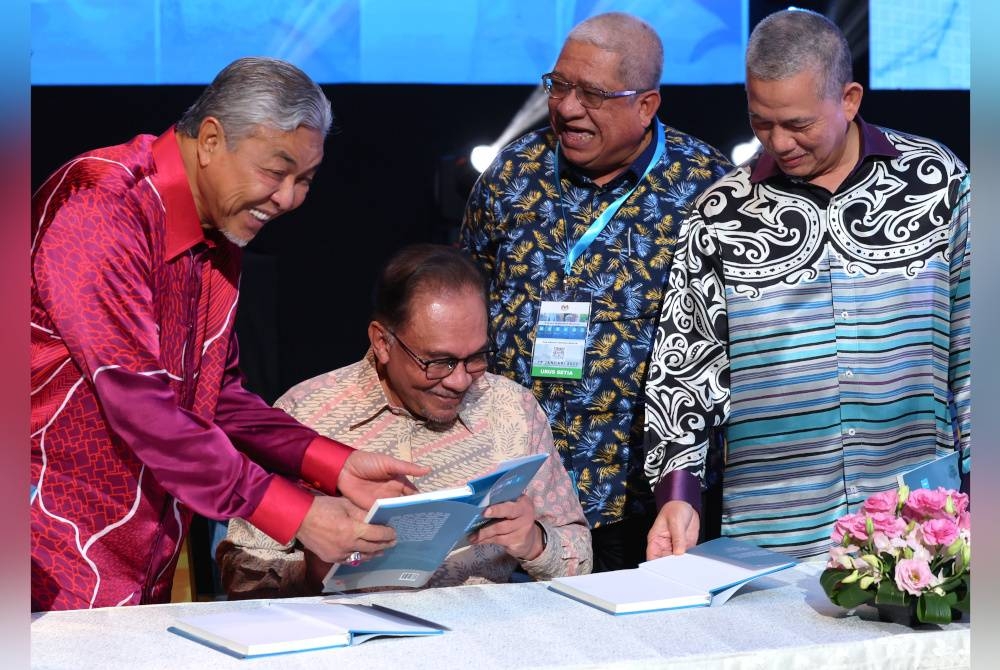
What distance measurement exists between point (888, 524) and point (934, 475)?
0.76 feet

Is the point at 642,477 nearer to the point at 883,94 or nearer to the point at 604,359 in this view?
the point at 604,359

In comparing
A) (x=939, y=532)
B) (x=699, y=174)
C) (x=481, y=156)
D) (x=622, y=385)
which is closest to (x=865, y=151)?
(x=699, y=174)

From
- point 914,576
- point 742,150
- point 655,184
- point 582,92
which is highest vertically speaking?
point 742,150

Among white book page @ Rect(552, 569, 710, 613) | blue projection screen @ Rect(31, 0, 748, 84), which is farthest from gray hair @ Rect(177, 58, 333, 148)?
blue projection screen @ Rect(31, 0, 748, 84)

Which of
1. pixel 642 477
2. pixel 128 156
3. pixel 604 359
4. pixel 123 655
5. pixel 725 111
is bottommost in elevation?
pixel 123 655

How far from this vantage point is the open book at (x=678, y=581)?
2.03 meters

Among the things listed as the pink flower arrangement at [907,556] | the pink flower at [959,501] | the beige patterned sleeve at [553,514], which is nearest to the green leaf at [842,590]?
the pink flower arrangement at [907,556]

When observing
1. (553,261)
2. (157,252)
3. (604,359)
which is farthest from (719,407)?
(157,252)

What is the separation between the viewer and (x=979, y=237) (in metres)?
0.70

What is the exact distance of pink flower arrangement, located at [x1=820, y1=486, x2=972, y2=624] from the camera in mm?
1866

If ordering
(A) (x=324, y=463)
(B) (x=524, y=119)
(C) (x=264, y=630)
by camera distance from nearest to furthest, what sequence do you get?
(C) (x=264, y=630) < (A) (x=324, y=463) < (B) (x=524, y=119)

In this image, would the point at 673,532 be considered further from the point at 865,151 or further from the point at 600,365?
the point at 865,151

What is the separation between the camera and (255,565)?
2.42m

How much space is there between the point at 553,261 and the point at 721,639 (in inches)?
51.8
